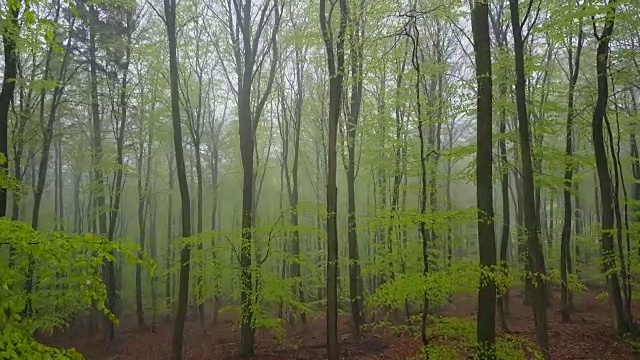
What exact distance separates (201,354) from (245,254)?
5949mm

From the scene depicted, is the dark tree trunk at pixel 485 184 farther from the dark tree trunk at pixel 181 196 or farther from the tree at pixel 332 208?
the dark tree trunk at pixel 181 196

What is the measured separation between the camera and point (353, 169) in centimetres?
1579

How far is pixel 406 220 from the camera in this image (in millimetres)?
8398

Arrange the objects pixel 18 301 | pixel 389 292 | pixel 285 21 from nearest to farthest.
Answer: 1. pixel 18 301
2. pixel 389 292
3. pixel 285 21

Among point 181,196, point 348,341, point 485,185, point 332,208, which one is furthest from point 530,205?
point 181,196

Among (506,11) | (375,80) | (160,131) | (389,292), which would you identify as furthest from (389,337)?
(160,131)

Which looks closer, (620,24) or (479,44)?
(479,44)

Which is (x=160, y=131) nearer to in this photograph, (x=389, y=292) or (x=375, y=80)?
(x=375, y=80)

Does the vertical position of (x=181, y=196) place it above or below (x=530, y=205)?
above

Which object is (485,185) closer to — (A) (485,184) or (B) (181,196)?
(A) (485,184)

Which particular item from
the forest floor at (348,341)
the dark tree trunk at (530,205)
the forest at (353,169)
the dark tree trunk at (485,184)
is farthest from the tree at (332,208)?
the dark tree trunk at (530,205)

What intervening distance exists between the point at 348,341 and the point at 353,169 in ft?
19.7

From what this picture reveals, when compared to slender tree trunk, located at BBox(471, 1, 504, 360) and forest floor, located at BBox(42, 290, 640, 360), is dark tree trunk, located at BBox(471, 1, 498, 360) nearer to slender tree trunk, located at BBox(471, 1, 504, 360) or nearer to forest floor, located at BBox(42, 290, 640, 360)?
slender tree trunk, located at BBox(471, 1, 504, 360)

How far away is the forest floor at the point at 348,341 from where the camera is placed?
41.1 ft
